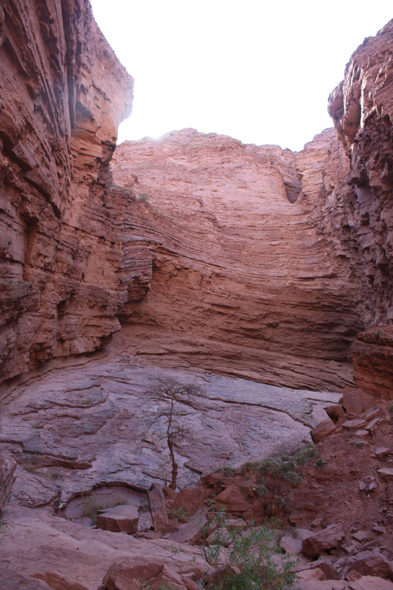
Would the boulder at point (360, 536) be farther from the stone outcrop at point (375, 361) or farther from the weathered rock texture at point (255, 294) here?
the weathered rock texture at point (255, 294)

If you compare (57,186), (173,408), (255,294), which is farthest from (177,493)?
(255,294)

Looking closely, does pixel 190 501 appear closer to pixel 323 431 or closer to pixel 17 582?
pixel 323 431

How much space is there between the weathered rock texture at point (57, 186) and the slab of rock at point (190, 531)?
612 centimetres

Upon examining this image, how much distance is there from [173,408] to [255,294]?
31.3ft

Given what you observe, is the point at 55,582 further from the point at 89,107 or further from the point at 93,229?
the point at 89,107

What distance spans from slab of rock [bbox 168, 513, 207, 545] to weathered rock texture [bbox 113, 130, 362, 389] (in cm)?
1065

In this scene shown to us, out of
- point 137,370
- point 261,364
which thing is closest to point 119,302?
point 137,370

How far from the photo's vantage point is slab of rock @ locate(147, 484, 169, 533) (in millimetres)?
5375

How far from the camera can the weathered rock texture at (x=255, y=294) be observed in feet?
56.5

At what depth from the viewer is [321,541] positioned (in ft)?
13.4

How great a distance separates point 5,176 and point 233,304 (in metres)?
13.3

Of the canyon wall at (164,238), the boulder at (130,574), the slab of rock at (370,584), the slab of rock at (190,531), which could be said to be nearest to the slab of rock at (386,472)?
the slab of rock at (370,584)

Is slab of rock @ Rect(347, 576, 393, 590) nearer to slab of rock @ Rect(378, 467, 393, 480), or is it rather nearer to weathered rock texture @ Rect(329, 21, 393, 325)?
slab of rock @ Rect(378, 467, 393, 480)

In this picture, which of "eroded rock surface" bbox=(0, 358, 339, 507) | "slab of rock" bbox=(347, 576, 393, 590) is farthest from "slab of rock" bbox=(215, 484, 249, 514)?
"slab of rock" bbox=(347, 576, 393, 590)
